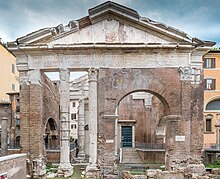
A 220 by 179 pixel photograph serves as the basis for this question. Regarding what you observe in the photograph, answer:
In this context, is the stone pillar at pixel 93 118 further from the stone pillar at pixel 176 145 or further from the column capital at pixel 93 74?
the stone pillar at pixel 176 145

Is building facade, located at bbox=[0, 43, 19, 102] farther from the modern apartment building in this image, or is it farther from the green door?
the modern apartment building

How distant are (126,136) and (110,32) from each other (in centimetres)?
1388

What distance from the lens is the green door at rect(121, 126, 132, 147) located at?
2698 cm

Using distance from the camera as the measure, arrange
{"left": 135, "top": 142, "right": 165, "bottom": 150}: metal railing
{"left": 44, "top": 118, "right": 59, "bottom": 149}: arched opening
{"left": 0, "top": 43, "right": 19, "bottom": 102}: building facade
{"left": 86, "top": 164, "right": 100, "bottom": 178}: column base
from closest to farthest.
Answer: {"left": 86, "top": 164, "right": 100, "bottom": 178}: column base → {"left": 44, "top": 118, "right": 59, "bottom": 149}: arched opening → {"left": 135, "top": 142, "right": 165, "bottom": 150}: metal railing → {"left": 0, "top": 43, "right": 19, "bottom": 102}: building facade

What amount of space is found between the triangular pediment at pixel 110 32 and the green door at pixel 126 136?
13246 mm

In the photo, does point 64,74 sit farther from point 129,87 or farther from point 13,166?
point 13,166

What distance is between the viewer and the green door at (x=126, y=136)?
1062 inches

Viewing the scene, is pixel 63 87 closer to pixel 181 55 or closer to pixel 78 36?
pixel 78 36

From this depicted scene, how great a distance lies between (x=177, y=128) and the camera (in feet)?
48.8

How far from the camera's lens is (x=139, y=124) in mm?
26797

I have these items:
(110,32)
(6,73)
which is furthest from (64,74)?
(6,73)

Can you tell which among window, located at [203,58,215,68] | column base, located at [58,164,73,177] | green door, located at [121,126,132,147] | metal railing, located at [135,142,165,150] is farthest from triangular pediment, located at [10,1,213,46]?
window, located at [203,58,215,68]

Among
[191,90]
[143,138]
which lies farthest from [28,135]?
[143,138]

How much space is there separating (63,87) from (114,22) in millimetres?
3980
